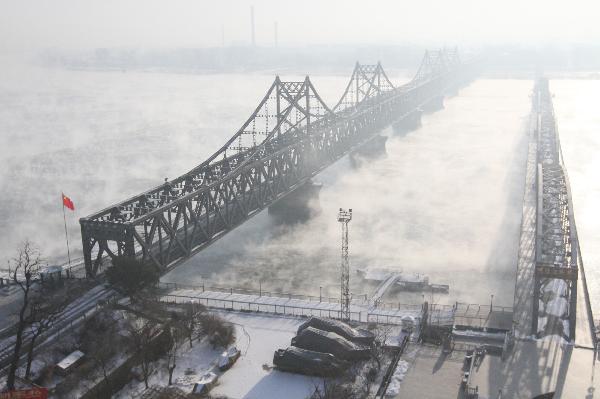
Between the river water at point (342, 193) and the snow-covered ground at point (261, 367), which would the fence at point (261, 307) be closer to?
the snow-covered ground at point (261, 367)

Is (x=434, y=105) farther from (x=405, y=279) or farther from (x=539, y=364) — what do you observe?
(x=539, y=364)

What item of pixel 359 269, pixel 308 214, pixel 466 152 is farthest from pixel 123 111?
pixel 359 269

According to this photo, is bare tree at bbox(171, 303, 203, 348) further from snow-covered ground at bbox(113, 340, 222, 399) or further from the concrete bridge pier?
the concrete bridge pier

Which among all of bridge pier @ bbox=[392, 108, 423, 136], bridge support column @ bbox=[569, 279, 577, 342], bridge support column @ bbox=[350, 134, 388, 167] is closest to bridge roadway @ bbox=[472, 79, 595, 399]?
bridge support column @ bbox=[569, 279, 577, 342]

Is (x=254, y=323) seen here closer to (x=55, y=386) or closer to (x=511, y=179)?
(x=55, y=386)

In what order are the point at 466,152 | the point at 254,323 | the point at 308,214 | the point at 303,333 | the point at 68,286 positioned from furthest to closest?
the point at 466,152 → the point at 308,214 → the point at 68,286 → the point at 254,323 → the point at 303,333

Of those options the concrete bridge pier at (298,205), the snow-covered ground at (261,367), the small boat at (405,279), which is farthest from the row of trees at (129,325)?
the concrete bridge pier at (298,205)

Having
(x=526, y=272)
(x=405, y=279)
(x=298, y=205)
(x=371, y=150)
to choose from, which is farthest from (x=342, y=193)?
(x=526, y=272)
